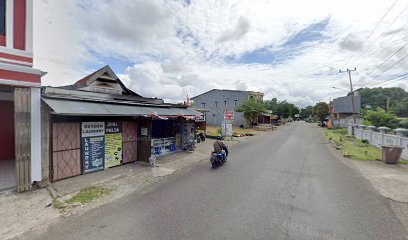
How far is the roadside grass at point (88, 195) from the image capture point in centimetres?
622

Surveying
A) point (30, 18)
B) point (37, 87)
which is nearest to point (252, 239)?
point (37, 87)

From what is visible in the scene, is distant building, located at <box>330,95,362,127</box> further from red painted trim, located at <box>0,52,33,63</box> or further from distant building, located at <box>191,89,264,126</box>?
red painted trim, located at <box>0,52,33,63</box>

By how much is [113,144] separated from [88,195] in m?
3.79

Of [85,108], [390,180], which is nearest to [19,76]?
[85,108]

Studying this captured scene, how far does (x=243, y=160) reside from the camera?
474 inches

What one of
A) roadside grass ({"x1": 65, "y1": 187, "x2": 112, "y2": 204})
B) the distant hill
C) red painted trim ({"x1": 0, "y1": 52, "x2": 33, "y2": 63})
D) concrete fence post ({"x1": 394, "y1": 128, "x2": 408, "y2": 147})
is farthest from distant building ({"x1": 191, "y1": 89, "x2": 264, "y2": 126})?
the distant hill

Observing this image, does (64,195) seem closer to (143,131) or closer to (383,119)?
(143,131)

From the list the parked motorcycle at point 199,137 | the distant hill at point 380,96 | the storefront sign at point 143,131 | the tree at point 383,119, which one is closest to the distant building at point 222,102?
the tree at point 383,119

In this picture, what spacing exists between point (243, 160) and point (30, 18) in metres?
11.5

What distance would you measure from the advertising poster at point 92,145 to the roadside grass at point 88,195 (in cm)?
220

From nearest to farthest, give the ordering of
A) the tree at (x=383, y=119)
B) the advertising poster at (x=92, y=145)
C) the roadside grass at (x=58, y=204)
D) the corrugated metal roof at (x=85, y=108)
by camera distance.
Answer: the roadside grass at (x=58, y=204), the corrugated metal roof at (x=85, y=108), the advertising poster at (x=92, y=145), the tree at (x=383, y=119)

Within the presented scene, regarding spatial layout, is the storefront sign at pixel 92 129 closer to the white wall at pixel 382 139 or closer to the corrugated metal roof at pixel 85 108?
the corrugated metal roof at pixel 85 108

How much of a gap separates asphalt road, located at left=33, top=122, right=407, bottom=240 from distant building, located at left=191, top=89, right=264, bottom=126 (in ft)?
114

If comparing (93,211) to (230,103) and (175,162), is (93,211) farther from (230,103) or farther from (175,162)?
(230,103)
